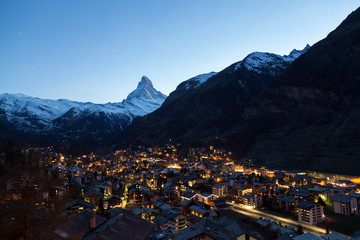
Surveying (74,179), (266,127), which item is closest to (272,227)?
(74,179)

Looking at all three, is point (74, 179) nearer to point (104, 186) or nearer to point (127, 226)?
point (104, 186)

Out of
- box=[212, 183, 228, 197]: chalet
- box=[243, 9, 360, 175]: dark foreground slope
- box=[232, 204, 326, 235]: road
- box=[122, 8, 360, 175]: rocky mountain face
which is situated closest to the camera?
box=[232, 204, 326, 235]: road

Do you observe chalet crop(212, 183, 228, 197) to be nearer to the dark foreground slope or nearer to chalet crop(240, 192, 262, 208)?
chalet crop(240, 192, 262, 208)

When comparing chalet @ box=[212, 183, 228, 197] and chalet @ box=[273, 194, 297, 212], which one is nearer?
chalet @ box=[273, 194, 297, 212]

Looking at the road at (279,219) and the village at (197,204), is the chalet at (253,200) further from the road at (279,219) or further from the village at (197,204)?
the road at (279,219)

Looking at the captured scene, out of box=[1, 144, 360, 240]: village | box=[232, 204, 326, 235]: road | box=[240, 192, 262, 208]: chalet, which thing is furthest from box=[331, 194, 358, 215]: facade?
box=[240, 192, 262, 208]: chalet

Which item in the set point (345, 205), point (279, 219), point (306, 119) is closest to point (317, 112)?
point (306, 119)

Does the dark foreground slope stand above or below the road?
above

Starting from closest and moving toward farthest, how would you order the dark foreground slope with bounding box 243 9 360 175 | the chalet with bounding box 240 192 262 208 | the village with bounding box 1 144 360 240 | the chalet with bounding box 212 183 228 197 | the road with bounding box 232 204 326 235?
the village with bounding box 1 144 360 240 < the road with bounding box 232 204 326 235 < the chalet with bounding box 240 192 262 208 < the chalet with bounding box 212 183 228 197 < the dark foreground slope with bounding box 243 9 360 175
